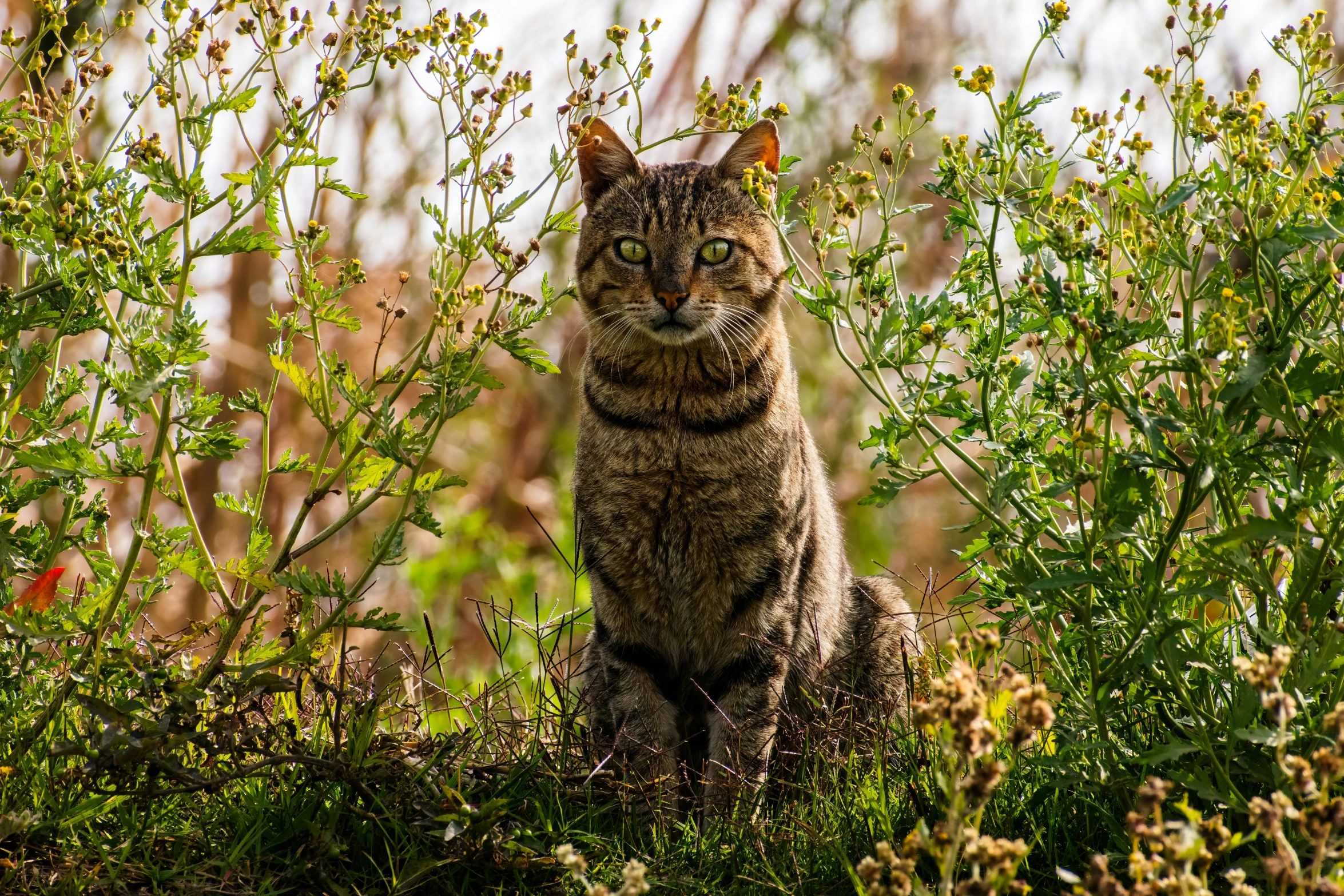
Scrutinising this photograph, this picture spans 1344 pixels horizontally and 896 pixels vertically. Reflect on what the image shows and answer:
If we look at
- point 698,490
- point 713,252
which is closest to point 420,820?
point 698,490

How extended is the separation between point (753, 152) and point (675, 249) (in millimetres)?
406

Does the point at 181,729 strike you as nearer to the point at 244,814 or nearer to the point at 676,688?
the point at 244,814

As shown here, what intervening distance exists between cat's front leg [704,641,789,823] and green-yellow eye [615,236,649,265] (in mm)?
1183

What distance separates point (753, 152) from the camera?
3.54 meters

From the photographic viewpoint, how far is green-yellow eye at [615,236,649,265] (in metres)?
3.49

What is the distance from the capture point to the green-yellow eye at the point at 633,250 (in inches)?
138

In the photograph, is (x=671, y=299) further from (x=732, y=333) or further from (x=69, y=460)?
(x=69, y=460)

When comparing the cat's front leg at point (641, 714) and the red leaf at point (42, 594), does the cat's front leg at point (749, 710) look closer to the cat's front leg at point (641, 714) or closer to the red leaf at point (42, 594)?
the cat's front leg at point (641, 714)

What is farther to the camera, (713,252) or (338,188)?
(713,252)

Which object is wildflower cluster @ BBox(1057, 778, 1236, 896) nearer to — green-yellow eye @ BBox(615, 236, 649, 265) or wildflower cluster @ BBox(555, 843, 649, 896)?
wildflower cluster @ BBox(555, 843, 649, 896)

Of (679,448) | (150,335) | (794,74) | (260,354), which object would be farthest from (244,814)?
(794,74)

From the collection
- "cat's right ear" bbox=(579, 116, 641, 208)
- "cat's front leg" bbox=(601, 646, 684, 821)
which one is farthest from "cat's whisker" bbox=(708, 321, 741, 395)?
"cat's front leg" bbox=(601, 646, 684, 821)

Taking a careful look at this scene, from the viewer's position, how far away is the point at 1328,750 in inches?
65.4

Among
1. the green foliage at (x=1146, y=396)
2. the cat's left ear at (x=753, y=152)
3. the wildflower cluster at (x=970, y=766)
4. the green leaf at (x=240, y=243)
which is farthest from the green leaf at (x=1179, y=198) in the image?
the green leaf at (x=240, y=243)
